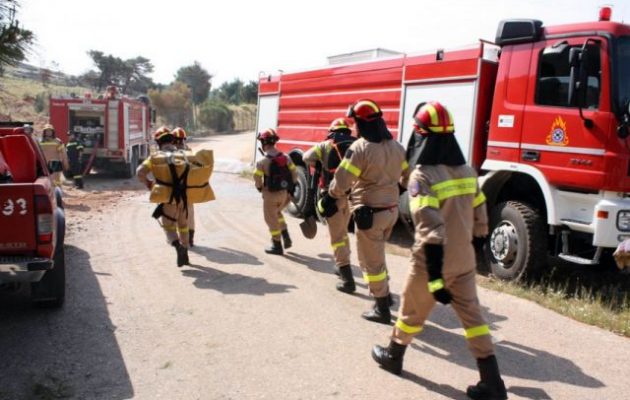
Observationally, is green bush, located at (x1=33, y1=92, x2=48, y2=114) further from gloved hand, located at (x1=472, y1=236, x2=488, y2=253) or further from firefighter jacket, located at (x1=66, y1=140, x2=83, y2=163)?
gloved hand, located at (x1=472, y1=236, x2=488, y2=253)

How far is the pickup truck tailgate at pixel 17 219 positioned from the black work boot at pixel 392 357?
267 centimetres

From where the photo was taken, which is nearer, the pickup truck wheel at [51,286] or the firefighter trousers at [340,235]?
the pickup truck wheel at [51,286]

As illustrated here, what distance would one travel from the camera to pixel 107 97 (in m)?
16.0

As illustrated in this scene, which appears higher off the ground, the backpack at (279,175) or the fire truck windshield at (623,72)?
the fire truck windshield at (623,72)

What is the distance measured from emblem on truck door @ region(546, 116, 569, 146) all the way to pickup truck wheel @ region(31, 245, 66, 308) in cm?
482

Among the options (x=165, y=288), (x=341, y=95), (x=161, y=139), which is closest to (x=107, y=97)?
(x=341, y=95)

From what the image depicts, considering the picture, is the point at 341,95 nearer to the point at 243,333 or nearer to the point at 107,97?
the point at 243,333

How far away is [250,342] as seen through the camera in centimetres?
441

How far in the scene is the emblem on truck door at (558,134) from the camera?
Answer: 5723mm

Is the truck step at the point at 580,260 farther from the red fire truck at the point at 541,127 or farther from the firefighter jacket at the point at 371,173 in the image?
the firefighter jacket at the point at 371,173

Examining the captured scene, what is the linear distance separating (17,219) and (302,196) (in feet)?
19.4

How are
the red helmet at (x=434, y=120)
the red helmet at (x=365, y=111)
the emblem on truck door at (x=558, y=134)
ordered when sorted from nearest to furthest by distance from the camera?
the red helmet at (x=434, y=120) → the red helmet at (x=365, y=111) → the emblem on truck door at (x=558, y=134)

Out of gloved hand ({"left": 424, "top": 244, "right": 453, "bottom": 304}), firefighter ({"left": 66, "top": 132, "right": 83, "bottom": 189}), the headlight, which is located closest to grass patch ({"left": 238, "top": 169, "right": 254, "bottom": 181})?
firefighter ({"left": 66, "top": 132, "right": 83, "bottom": 189})

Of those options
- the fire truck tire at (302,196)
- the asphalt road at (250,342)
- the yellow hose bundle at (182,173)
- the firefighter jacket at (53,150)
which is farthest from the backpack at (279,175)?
the firefighter jacket at (53,150)
